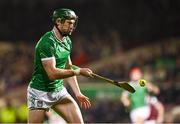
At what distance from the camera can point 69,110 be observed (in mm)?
6633

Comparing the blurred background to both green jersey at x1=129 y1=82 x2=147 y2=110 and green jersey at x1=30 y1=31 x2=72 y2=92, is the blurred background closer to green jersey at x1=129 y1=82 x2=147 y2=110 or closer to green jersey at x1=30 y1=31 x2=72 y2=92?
green jersey at x1=129 y1=82 x2=147 y2=110

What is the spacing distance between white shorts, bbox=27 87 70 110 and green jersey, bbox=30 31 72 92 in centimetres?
4

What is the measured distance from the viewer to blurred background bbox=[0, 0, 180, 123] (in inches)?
588

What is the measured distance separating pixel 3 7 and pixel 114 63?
13.9 ft

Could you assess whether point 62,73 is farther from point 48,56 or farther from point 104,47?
point 104,47

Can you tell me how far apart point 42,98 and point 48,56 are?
1.68 feet

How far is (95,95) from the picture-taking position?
15016 mm

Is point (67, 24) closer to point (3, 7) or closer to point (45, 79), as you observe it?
point (45, 79)

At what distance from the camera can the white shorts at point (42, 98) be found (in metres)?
6.58

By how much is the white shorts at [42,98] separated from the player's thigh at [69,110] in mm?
55

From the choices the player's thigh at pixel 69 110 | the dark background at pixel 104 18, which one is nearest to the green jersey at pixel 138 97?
the player's thigh at pixel 69 110

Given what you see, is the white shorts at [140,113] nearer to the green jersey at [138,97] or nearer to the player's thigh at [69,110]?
the green jersey at [138,97]

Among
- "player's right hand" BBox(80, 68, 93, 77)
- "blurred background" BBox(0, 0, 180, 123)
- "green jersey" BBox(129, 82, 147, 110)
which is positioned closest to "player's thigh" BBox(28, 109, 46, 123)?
"player's right hand" BBox(80, 68, 93, 77)

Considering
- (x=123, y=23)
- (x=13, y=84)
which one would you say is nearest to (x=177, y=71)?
(x=123, y=23)
